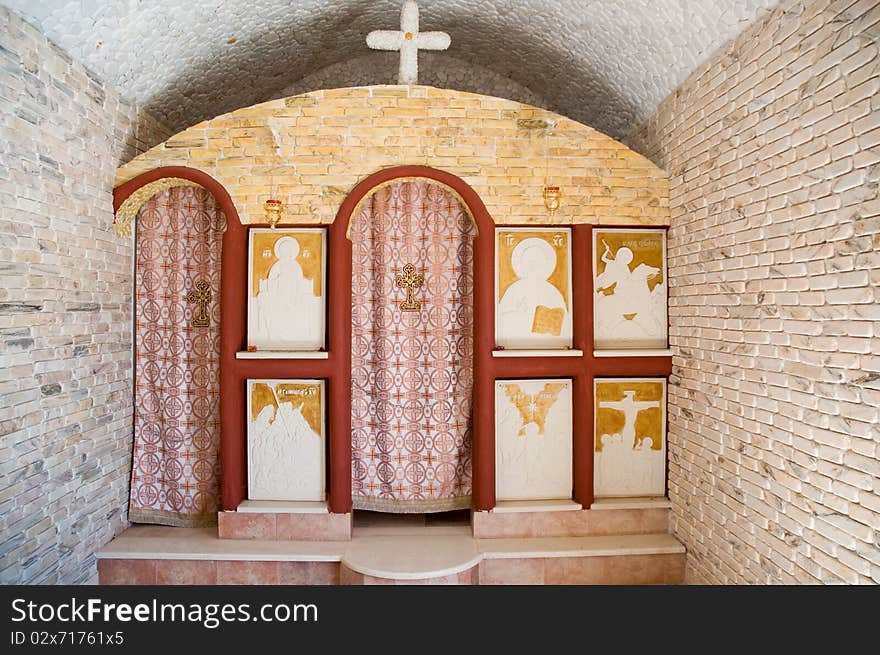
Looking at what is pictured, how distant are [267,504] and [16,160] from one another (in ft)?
9.61

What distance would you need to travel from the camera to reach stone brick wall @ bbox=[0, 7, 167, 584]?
3307 mm

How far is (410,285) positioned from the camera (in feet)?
15.3

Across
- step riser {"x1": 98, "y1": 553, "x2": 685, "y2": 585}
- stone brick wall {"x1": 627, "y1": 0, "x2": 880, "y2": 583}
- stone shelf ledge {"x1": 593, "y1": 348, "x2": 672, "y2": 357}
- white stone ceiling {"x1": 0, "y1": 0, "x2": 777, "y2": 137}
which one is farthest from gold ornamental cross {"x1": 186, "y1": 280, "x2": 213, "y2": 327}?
stone brick wall {"x1": 627, "y1": 0, "x2": 880, "y2": 583}

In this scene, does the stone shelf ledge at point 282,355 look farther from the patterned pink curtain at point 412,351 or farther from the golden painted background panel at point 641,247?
the golden painted background panel at point 641,247

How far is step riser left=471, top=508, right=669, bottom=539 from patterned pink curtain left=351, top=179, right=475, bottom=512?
320mm

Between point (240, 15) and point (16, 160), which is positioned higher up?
point (240, 15)

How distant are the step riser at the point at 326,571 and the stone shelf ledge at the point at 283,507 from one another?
0.38 m

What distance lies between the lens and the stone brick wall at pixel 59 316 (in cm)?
331

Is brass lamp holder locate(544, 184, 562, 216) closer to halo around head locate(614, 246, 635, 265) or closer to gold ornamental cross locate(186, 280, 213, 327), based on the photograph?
halo around head locate(614, 246, 635, 265)

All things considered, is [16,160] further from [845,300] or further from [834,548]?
[834,548]

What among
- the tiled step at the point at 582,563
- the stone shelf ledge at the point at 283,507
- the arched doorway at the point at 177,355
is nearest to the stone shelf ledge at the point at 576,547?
the tiled step at the point at 582,563

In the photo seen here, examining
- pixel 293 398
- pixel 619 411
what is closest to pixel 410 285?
pixel 293 398
